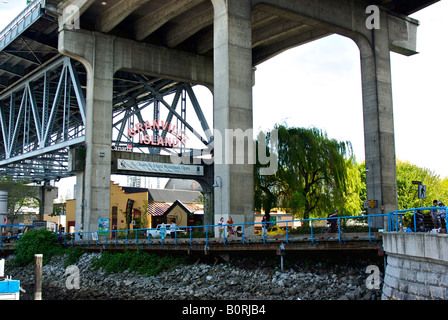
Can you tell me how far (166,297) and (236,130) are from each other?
448 inches

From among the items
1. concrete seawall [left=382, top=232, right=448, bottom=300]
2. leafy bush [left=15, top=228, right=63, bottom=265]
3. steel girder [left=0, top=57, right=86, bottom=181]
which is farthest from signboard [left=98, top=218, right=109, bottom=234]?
concrete seawall [left=382, top=232, right=448, bottom=300]

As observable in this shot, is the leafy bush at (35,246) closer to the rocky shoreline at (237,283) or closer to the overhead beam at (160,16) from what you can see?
the rocky shoreline at (237,283)

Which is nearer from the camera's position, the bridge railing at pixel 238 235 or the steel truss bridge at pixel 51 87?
the bridge railing at pixel 238 235

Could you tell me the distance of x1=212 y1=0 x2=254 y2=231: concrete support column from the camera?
102ft

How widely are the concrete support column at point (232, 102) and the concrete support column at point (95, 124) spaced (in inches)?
511

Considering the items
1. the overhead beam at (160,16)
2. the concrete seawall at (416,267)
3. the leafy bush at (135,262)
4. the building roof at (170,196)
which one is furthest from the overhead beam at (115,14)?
the building roof at (170,196)

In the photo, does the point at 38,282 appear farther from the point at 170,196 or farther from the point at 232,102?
the point at 170,196

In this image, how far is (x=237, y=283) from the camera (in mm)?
23875

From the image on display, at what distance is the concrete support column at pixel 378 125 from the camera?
38.7 m

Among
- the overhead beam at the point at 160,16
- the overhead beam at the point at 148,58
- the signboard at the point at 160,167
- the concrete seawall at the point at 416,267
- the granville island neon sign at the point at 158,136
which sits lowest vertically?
the concrete seawall at the point at 416,267

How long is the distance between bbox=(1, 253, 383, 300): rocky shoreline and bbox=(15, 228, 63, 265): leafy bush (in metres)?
6.74

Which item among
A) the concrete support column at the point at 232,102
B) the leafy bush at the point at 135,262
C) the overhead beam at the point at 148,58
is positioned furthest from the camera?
the overhead beam at the point at 148,58
